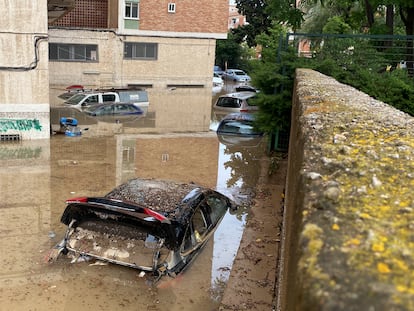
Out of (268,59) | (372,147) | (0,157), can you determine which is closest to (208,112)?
(268,59)

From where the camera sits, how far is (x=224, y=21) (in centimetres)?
3894

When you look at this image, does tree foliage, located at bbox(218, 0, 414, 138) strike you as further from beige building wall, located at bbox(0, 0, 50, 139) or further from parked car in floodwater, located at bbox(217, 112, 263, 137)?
beige building wall, located at bbox(0, 0, 50, 139)

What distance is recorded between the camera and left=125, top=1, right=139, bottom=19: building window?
35.8 m

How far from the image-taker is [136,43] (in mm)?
37188

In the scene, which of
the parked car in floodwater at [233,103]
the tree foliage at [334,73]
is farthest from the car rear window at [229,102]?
the tree foliage at [334,73]

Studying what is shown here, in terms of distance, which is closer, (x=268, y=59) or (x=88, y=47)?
(x=268, y=59)

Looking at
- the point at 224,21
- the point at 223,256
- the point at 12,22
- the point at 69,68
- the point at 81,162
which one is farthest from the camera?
the point at 224,21

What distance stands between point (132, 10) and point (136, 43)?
2.56 metres

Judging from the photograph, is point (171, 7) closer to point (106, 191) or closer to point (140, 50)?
point (140, 50)

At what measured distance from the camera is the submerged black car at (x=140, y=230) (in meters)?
6.53

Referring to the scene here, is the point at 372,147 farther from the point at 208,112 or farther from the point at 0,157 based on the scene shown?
the point at 208,112

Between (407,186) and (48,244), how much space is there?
7.53 meters

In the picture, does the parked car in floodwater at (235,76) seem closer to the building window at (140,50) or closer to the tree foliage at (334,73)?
the building window at (140,50)

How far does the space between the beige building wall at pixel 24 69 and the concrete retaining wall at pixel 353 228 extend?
15.7m
